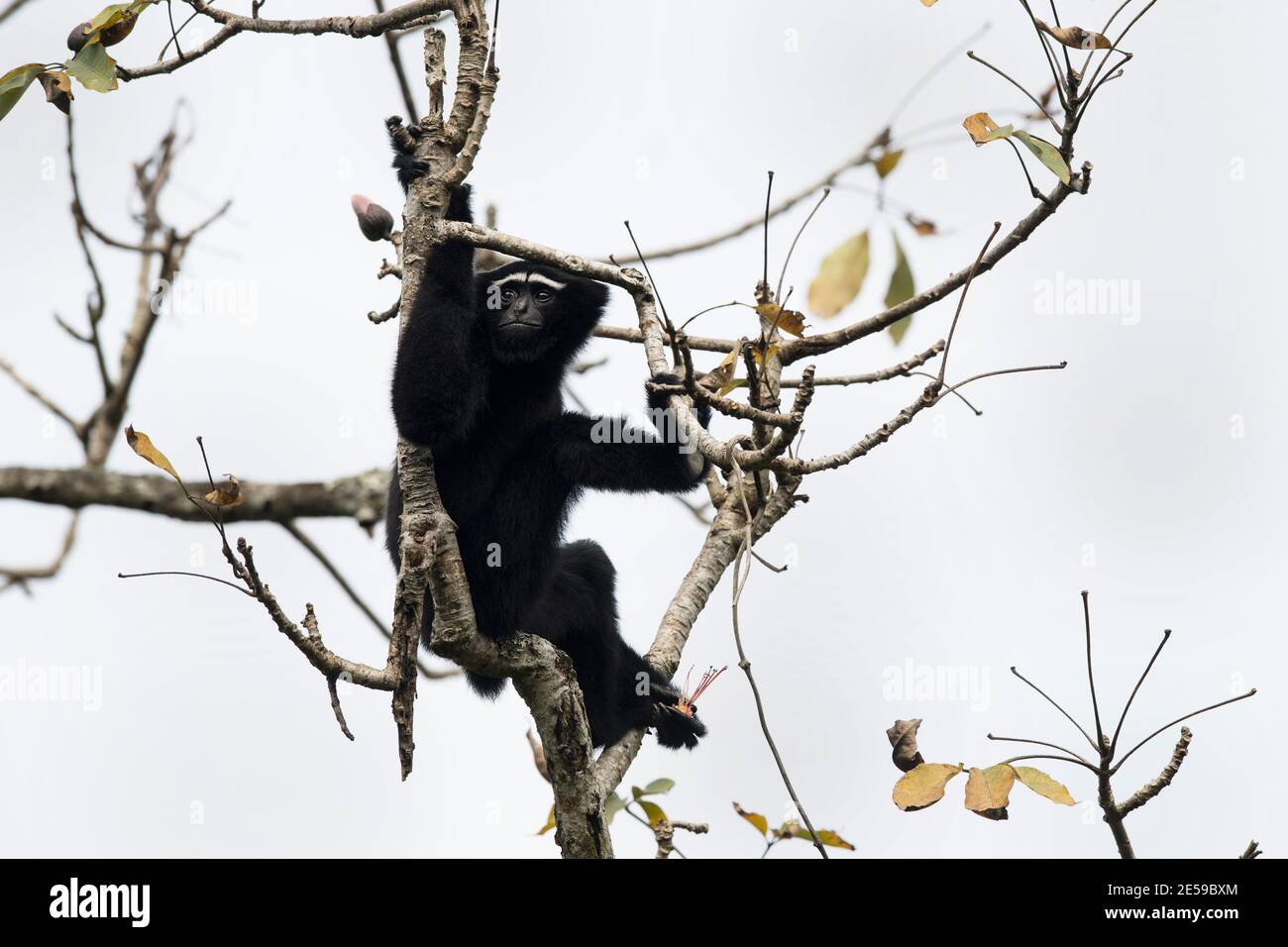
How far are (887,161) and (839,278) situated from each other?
681mm

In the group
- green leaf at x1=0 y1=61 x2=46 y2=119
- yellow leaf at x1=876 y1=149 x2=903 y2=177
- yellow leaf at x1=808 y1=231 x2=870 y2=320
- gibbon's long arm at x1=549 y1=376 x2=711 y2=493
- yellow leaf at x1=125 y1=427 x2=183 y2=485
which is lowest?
yellow leaf at x1=125 y1=427 x2=183 y2=485

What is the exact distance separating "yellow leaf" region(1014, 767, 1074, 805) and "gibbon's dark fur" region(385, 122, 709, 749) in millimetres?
3075

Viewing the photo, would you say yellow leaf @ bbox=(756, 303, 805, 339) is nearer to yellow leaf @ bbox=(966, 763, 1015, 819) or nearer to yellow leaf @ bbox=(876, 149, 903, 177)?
yellow leaf @ bbox=(876, 149, 903, 177)

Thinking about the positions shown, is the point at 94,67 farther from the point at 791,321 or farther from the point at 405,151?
the point at 791,321

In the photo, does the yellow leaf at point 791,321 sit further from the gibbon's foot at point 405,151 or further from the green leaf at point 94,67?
the green leaf at point 94,67

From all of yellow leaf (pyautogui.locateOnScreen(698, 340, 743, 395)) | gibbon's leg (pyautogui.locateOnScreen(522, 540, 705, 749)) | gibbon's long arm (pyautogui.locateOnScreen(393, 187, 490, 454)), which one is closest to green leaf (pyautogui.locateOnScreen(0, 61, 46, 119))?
gibbon's long arm (pyautogui.locateOnScreen(393, 187, 490, 454))

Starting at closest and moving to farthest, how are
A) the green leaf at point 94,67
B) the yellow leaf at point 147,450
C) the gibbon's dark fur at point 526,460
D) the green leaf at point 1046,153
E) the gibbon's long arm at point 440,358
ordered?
1. the green leaf at point 1046,153
2. the yellow leaf at point 147,450
3. the green leaf at point 94,67
4. the gibbon's long arm at point 440,358
5. the gibbon's dark fur at point 526,460

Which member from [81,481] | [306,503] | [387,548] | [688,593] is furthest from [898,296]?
[81,481]

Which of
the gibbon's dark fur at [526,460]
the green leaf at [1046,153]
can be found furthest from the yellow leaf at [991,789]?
the gibbon's dark fur at [526,460]

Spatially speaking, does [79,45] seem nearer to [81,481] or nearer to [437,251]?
[437,251]

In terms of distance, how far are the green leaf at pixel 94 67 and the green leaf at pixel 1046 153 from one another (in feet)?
13.1

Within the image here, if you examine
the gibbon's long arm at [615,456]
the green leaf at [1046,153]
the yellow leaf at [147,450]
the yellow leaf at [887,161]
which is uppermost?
the yellow leaf at [887,161]

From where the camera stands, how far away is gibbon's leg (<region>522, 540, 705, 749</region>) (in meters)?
8.71

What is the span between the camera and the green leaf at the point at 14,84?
571 centimetres
